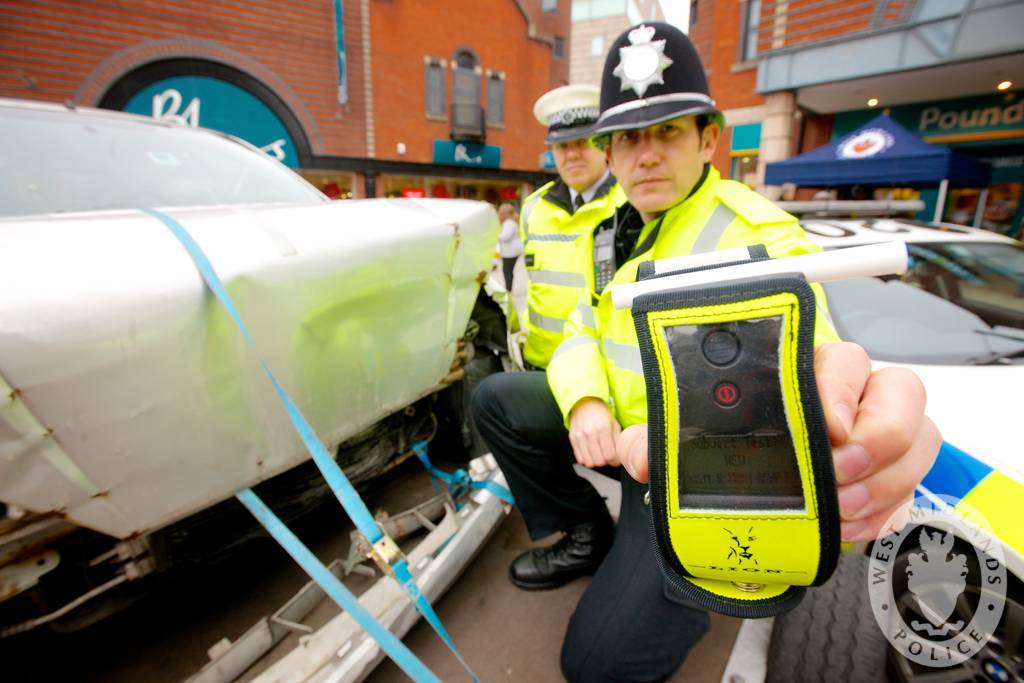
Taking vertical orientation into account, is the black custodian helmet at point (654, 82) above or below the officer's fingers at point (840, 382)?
above

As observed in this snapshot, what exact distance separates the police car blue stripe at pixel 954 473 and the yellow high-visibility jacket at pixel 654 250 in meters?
0.54

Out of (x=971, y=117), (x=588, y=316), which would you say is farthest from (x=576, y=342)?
(x=971, y=117)

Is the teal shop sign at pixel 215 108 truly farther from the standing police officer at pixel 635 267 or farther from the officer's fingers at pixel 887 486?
the officer's fingers at pixel 887 486

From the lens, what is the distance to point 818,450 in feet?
1.90

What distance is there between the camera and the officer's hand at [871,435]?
60 cm

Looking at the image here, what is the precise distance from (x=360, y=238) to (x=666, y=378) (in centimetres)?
93

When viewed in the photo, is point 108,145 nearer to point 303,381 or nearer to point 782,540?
point 303,381

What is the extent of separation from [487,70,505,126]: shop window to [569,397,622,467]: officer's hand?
15111 millimetres

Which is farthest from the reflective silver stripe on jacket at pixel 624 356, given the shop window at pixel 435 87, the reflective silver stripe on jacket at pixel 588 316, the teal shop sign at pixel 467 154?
the shop window at pixel 435 87

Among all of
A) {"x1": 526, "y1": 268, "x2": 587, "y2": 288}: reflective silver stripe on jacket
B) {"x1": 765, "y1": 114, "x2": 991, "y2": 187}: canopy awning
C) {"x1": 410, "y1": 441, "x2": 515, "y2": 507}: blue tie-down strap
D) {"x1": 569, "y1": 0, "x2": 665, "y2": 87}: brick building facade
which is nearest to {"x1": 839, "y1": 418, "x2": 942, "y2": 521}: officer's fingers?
{"x1": 410, "y1": 441, "x2": 515, "y2": 507}: blue tie-down strap

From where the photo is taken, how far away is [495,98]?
14641 millimetres

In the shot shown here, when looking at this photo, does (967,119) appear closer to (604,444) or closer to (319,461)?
(604,444)

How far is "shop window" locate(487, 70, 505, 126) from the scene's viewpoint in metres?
14.4

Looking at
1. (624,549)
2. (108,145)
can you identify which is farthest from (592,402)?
(108,145)
